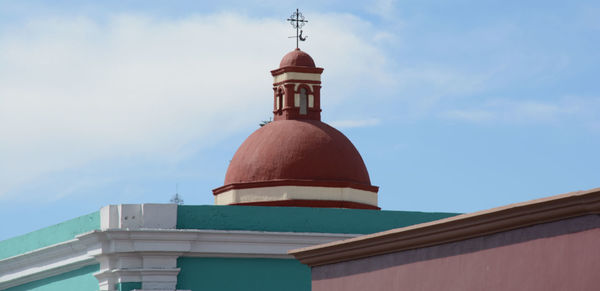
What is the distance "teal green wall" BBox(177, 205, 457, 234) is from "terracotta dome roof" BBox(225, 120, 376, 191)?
3.00 m

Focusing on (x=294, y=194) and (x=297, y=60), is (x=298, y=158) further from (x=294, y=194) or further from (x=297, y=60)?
(x=297, y=60)

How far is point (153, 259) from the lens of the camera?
15.4 m

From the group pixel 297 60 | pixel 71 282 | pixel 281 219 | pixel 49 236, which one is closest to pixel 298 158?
pixel 297 60

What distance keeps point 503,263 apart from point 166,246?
773 cm

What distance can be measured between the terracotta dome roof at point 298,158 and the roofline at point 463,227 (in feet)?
Answer: 29.9

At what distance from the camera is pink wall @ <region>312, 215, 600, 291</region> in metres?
7.73

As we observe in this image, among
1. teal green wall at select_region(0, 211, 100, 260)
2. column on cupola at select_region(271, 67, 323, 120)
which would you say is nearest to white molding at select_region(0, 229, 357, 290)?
teal green wall at select_region(0, 211, 100, 260)

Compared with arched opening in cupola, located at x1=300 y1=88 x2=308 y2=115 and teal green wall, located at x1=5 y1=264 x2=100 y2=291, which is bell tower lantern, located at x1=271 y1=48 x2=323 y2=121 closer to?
arched opening in cupola, located at x1=300 y1=88 x2=308 y2=115

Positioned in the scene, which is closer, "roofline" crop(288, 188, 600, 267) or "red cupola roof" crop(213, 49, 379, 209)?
"roofline" crop(288, 188, 600, 267)

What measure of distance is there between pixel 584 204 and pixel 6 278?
13612mm

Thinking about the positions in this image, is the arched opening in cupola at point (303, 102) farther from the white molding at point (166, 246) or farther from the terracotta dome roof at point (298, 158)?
the white molding at point (166, 246)

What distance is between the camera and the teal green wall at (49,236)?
16.6 metres

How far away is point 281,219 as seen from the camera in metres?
16.1

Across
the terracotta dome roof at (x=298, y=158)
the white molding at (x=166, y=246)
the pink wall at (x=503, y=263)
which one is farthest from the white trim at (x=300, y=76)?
the pink wall at (x=503, y=263)
